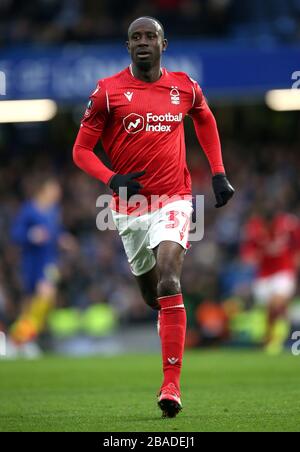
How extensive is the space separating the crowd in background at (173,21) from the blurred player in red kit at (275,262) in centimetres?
421

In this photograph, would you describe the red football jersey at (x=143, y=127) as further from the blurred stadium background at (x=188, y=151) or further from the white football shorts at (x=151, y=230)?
the blurred stadium background at (x=188, y=151)

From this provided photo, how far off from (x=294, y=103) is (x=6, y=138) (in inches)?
246

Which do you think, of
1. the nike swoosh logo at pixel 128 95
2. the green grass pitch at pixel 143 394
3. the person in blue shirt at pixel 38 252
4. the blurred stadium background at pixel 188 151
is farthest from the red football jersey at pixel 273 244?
the nike swoosh logo at pixel 128 95

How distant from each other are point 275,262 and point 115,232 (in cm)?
469

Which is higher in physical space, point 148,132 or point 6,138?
point 6,138

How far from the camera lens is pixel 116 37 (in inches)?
731

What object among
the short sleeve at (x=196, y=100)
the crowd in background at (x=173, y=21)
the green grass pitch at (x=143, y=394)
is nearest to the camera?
the green grass pitch at (x=143, y=394)

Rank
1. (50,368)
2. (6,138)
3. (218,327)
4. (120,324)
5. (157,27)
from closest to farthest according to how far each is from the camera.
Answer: (157,27)
(50,368)
(218,327)
(120,324)
(6,138)

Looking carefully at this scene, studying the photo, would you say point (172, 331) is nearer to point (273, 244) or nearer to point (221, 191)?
point (221, 191)

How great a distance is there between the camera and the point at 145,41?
23.1ft

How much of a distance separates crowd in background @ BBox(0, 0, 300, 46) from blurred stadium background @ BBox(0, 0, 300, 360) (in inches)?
1.0

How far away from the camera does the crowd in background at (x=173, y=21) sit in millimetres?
18062

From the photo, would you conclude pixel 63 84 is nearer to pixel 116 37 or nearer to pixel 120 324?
pixel 116 37
